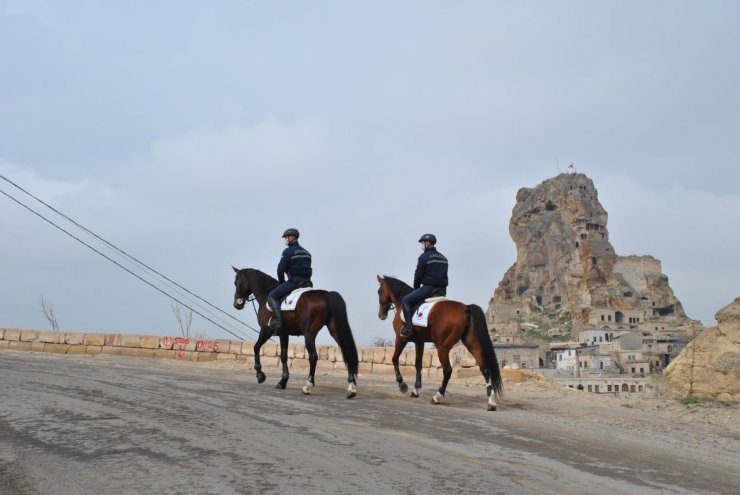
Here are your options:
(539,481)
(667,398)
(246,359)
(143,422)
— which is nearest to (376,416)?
(143,422)

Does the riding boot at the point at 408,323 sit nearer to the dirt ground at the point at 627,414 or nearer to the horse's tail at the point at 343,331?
the horse's tail at the point at 343,331

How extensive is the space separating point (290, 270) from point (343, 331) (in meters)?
1.75

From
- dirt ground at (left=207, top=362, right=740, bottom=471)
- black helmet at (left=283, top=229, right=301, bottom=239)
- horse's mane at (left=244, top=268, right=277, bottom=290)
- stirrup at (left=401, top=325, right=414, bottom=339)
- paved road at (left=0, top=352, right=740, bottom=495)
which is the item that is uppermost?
black helmet at (left=283, top=229, right=301, bottom=239)

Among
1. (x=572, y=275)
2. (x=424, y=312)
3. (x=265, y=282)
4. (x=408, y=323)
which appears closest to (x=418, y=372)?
(x=408, y=323)

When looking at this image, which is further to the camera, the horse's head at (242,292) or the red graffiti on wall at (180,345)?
the red graffiti on wall at (180,345)

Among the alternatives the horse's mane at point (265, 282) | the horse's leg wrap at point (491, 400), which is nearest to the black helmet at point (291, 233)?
the horse's mane at point (265, 282)

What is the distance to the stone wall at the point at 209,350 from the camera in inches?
789

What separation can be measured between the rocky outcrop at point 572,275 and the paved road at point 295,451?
15095 centimetres

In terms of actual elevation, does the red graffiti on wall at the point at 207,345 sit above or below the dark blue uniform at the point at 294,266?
below

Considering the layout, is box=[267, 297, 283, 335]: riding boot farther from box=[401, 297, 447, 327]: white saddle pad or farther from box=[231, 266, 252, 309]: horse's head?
box=[401, 297, 447, 327]: white saddle pad

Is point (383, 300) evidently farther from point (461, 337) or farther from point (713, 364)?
point (713, 364)

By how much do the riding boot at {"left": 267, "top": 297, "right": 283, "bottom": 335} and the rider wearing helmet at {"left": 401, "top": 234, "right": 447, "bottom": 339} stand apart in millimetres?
2386

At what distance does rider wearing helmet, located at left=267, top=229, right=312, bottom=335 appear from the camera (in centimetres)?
1345

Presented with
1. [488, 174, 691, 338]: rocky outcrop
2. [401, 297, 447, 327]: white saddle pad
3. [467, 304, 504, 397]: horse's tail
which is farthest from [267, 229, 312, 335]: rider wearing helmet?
[488, 174, 691, 338]: rocky outcrop
